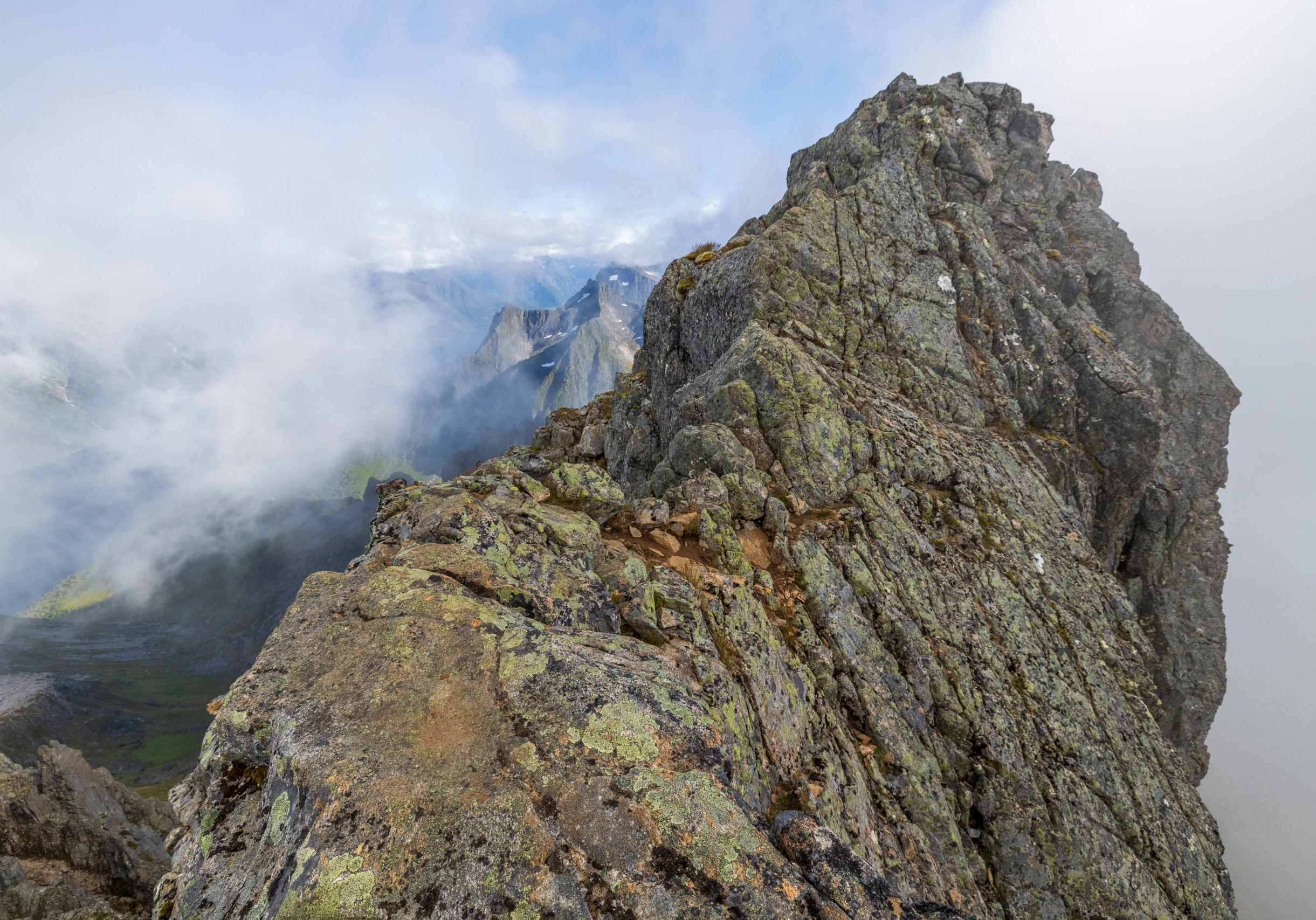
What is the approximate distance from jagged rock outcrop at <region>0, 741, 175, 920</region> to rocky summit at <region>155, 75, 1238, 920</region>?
145 feet

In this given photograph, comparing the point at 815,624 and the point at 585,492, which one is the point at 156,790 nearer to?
the point at 585,492

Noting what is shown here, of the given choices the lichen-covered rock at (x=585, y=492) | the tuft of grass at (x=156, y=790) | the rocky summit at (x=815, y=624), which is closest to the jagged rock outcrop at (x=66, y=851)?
the lichen-covered rock at (x=585, y=492)

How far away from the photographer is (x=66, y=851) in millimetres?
37750

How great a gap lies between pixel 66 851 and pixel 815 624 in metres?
63.5

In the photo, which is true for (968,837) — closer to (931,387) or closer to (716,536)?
(716,536)

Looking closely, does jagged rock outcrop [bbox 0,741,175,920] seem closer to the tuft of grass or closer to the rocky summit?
the rocky summit

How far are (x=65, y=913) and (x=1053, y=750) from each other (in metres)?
59.8

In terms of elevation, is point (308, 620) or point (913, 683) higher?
point (913, 683)

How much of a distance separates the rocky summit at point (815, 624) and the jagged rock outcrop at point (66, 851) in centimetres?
4419

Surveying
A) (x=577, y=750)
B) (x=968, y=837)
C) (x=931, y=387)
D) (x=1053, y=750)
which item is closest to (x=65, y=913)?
(x=577, y=750)

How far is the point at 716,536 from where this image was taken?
18828 mm

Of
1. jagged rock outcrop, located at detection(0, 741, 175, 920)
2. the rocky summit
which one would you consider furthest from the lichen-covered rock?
jagged rock outcrop, located at detection(0, 741, 175, 920)

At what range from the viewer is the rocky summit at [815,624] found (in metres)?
7.36

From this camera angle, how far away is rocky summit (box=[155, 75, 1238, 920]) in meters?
7.36
